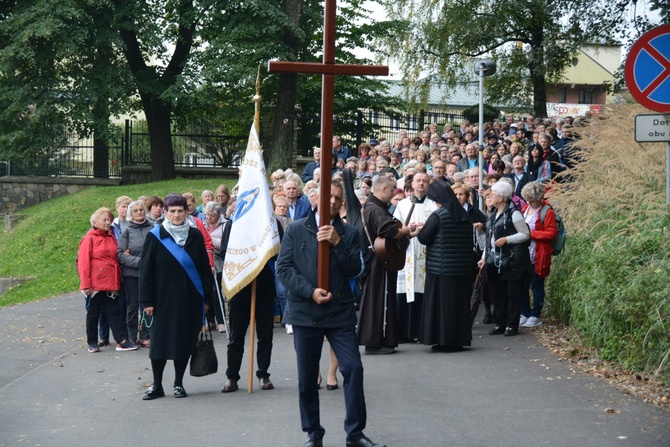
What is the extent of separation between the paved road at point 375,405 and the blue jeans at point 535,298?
984 mm

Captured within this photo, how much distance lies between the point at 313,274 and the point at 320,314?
31cm

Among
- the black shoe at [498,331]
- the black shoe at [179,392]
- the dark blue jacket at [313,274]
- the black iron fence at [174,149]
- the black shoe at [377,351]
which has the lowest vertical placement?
the black shoe at [179,392]

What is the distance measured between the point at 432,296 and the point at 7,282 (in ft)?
41.9

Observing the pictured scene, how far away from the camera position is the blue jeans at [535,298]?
1289cm

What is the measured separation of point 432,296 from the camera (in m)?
11.6

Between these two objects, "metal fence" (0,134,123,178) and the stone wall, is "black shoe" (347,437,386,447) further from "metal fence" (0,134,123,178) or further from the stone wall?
"metal fence" (0,134,123,178)

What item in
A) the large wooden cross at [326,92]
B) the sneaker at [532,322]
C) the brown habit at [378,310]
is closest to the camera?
the large wooden cross at [326,92]

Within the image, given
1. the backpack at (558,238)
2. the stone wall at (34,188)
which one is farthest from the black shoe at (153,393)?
the stone wall at (34,188)

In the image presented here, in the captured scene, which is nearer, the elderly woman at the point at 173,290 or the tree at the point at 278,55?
the elderly woman at the point at 173,290

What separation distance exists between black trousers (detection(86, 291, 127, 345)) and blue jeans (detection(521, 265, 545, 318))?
5.09 meters

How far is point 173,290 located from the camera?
9.53 meters

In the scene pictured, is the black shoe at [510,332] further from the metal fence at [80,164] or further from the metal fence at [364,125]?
the metal fence at [80,164]

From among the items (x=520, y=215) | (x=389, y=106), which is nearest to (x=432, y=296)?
(x=520, y=215)

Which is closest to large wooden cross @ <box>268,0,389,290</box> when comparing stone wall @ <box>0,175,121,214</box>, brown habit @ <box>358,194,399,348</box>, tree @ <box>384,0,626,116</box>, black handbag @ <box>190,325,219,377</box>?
black handbag @ <box>190,325,219,377</box>
